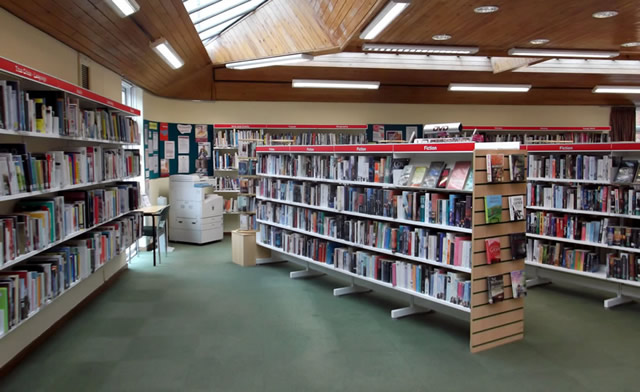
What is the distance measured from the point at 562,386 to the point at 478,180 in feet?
5.85

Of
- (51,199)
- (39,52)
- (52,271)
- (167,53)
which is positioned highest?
(167,53)

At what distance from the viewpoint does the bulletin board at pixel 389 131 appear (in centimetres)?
1172

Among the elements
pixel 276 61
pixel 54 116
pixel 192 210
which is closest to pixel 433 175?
pixel 54 116

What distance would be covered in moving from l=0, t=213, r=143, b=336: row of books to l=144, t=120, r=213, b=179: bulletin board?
3919 millimetres

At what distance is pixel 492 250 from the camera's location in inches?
174

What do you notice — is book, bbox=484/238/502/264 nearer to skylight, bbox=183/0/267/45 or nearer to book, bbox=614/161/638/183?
book, bbox=614/161/638/183

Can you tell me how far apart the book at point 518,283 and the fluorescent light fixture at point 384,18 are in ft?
9.48

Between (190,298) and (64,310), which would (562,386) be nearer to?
(190,298)

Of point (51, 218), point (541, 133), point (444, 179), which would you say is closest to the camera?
point (51, 218)

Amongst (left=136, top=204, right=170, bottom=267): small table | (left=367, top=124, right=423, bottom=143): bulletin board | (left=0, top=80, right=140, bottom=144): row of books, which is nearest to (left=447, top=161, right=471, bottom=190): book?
(left=0, top=80, right=140, bottom=144): row of books

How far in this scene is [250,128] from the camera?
11.0 m

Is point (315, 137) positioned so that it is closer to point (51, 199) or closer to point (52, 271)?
point (51, 199)

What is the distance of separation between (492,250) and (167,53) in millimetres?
5524

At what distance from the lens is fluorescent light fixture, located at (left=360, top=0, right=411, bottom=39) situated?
16.3 feet
